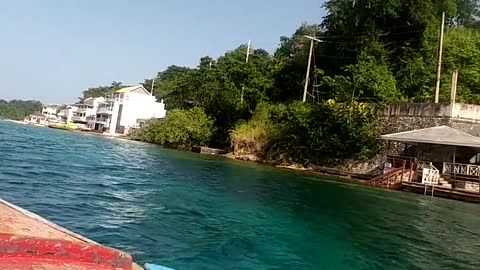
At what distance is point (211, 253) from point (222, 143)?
42868 mm

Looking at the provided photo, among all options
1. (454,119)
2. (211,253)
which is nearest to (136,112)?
(454,119)

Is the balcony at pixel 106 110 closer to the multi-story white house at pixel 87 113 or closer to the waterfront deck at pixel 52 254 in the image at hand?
the multi-story white house at pixel 87 113

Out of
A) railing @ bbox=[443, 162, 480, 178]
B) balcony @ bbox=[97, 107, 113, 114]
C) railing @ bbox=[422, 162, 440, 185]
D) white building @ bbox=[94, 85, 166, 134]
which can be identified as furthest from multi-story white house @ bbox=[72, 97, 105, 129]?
railing @ bbox=[422, 162, 440, 185]

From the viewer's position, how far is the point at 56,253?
13.4 feet

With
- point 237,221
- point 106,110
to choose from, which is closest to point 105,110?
point 106,110

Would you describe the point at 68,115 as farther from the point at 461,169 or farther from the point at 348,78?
the point at 461,169

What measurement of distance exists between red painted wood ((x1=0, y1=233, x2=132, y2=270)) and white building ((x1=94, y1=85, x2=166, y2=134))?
74641 millimetres

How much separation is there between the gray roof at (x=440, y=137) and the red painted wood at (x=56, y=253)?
76.3 ft

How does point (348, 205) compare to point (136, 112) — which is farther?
point (136, 112)

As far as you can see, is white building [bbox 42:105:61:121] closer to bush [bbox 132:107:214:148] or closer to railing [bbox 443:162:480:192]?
bush [bbox 132:107:214:148]

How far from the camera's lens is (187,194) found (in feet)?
49.9

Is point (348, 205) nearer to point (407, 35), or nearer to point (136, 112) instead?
point (407, 35)

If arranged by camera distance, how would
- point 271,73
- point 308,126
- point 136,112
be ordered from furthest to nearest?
point 136,112, point 271,73, point 308,126

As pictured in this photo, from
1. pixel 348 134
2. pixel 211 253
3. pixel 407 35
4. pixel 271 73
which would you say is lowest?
pixel 211 253
